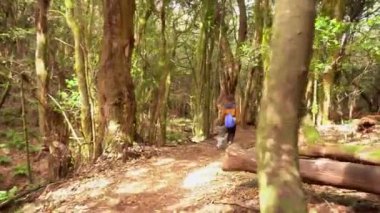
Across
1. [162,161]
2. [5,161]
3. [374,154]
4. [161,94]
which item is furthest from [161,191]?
[5,161]

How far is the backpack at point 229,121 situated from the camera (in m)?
10.4

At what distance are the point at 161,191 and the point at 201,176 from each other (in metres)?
0.79

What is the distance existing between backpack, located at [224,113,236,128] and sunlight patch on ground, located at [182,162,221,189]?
6.98ft

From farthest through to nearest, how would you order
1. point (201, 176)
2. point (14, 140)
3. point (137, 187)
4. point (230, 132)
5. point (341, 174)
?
1. point (14, 140)
2. point (230, 132)
3. point (201, 176)
4. point (137, 187)
5. point (341, 174)

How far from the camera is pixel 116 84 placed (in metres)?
9.21

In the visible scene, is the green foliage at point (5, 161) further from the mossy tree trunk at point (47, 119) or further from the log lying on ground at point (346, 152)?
the log lying on ground at point (346, 152)

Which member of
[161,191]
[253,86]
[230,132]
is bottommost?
[161,191]

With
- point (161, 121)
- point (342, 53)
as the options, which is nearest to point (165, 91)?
point (161, 121)

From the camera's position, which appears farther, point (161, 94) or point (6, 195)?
point (161, 94)

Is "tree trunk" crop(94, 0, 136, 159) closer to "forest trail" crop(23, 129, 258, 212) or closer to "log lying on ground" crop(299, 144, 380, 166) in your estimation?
"forest trail" crop(23, 129, 258, 212)

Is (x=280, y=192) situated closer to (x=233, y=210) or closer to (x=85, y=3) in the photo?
(x=233, y=210)

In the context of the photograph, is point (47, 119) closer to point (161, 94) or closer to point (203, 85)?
point (161, 94)

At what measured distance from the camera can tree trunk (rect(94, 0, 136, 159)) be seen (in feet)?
29.9

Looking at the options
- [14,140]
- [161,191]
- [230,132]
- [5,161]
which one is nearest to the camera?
[161,191]
